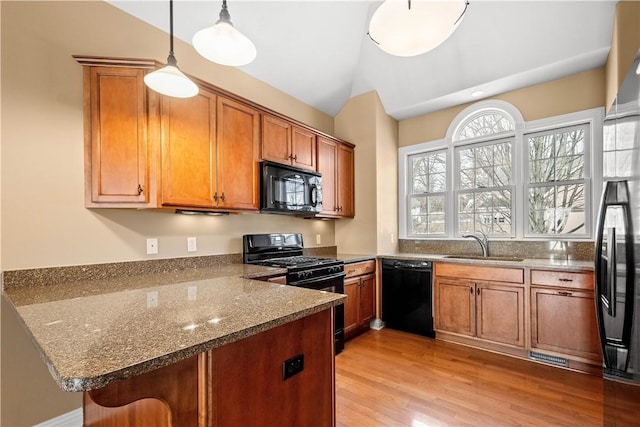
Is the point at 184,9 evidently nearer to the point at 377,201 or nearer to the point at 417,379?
the point at 377,201

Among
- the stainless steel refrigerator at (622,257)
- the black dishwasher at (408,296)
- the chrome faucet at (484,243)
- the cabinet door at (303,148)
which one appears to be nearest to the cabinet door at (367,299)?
the black dishwasher at (408,296)

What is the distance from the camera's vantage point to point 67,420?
187 cm

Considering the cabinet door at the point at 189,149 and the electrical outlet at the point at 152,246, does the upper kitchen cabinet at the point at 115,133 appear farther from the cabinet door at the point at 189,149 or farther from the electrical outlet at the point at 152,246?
the electrical outlet at the point at 152,246

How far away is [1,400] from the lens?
168cm

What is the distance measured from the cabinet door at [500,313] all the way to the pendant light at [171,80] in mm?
3107

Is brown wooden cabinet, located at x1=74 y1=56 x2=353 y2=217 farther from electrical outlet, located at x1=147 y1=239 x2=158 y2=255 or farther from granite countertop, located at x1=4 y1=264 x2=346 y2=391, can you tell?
granite countertop, located at x1=4 y1=264 x2=346 y2=391

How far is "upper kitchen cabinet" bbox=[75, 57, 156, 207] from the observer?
197 centimetres

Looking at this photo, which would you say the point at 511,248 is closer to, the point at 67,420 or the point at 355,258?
the point at 355,258

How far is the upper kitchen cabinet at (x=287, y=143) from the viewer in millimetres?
2875

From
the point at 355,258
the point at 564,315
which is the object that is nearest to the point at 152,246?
the point at 355,258

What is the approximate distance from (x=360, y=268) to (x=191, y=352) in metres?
2.74

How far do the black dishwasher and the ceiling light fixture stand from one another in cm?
242

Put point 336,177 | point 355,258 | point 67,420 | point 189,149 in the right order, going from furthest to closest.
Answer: point 336,177 < point 355,258 < point 189,149 < point 67,420

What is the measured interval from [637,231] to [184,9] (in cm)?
324
